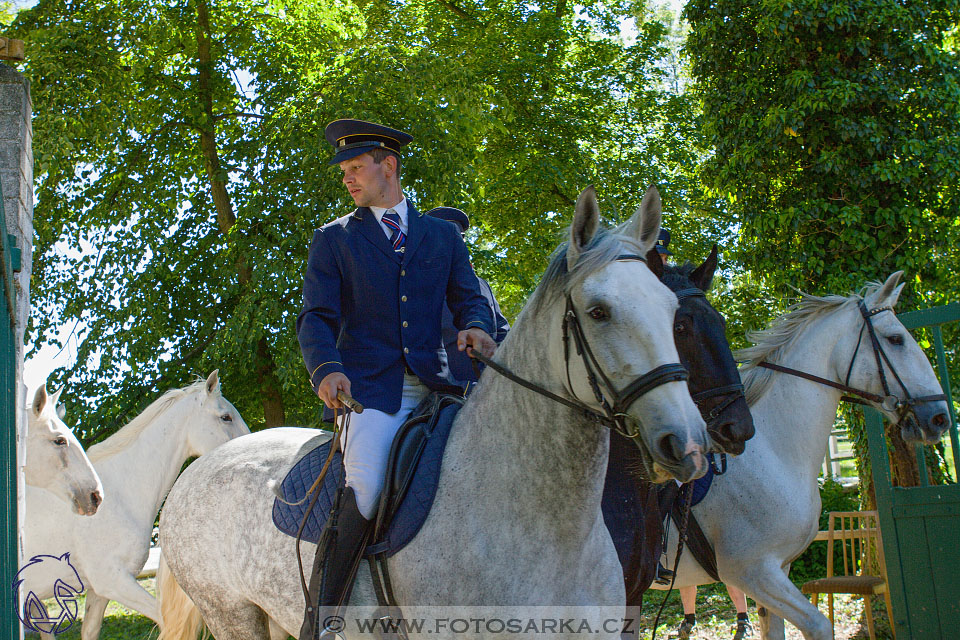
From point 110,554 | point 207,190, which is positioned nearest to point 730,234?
point 207,190

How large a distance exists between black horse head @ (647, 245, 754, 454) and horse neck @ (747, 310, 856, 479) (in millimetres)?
862

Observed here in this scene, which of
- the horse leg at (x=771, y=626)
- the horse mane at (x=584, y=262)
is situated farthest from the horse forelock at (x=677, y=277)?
the horse mane at (x=584, y=262)

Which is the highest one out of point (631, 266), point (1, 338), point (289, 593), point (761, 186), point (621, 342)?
point (761, 186)

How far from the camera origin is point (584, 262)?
2762 mm

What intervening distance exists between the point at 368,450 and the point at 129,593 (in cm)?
511

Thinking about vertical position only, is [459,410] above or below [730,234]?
below

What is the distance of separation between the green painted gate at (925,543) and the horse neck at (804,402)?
0.72 metres

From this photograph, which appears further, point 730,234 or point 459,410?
point 730,234

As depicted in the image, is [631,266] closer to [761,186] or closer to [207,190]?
[761,186]

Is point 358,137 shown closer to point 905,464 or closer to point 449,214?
point 449,214

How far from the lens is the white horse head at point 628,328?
92.6 inches

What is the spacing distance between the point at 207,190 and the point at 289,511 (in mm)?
11980

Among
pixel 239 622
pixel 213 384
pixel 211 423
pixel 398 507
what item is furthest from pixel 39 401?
pixel 398 507

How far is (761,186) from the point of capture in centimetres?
1101
